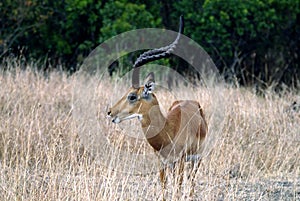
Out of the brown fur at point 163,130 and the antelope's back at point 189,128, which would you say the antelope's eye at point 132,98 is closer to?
the brown fur at point 163,130

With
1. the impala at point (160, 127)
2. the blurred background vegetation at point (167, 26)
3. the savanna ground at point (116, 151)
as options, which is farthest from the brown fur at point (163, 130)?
the blurred background vegetation at point (167, 26)

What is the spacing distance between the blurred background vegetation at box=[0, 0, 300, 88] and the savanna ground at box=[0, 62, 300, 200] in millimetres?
6360

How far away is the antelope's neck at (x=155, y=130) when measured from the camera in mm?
5605

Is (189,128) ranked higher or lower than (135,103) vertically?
lower

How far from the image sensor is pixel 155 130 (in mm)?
5633

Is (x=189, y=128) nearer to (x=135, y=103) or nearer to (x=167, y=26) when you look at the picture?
(x=135, y=103)

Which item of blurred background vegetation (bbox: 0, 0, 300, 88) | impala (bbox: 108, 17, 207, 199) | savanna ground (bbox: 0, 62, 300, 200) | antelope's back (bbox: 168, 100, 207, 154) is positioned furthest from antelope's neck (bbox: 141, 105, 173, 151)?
blurred background vegetation (bbox: 0, 0, 300, 88)

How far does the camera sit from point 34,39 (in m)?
17.8

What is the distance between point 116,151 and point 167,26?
12787mm

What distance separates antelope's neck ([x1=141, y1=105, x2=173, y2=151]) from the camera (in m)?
5.61

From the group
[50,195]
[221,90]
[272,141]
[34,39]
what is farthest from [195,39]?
[50,195]

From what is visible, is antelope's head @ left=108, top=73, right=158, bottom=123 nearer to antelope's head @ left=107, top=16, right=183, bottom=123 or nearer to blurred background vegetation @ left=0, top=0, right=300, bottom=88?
antelope's head @ left=107, top=16, right=183, bottom=123

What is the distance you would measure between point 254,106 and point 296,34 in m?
10.6

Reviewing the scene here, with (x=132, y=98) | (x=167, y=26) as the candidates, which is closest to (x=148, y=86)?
(x=132, y=98)
